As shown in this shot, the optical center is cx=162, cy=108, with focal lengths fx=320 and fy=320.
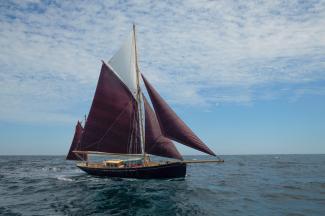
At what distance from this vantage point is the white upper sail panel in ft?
141

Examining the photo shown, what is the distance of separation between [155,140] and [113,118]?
6962 mm

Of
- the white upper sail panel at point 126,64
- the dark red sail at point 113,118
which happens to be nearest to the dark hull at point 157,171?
the dark red sail at point 113,118

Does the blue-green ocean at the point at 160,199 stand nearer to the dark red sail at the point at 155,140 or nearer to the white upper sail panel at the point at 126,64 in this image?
the dark red sail at the point at 155,140

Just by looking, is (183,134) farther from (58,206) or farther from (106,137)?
(58,206)

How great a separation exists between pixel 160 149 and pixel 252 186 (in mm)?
11509

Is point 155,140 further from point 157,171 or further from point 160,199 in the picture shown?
point 160,199

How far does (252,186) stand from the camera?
3688cm

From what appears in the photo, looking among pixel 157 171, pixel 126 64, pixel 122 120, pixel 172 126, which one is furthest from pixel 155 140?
pixel 126 64

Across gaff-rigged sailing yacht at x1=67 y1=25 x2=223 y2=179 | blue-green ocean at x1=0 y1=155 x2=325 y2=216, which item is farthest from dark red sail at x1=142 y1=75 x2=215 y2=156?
blue-green ocean at x1=0 y1=155 x2=325 y2=216

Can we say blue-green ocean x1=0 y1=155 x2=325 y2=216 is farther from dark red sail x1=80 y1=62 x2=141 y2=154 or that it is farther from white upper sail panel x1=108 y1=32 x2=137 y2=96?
white upper sail panel x1=108 y1=32 x2=137 y2=96

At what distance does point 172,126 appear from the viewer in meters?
36.1

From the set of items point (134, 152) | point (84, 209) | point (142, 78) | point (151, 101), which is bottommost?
point (84, 209)

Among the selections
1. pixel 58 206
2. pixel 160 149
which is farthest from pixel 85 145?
pixel 58 206

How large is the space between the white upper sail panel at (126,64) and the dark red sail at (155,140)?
4.11 metres
